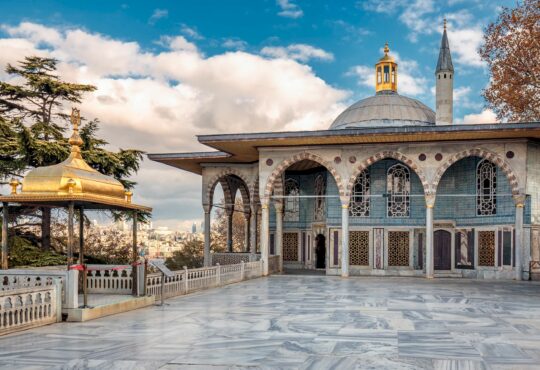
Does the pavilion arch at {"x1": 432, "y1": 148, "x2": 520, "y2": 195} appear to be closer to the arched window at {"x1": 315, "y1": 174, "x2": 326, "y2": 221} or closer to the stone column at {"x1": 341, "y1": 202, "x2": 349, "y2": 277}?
the stone column at {"x1": 341, "y1": 202, "x2": 349, "y2": 277}

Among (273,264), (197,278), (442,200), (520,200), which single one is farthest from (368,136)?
(197,278)

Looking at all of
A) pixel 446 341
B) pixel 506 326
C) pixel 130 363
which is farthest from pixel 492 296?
pixel 130 363

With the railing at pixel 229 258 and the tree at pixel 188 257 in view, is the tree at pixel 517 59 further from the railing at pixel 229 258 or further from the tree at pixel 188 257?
the tree at pixel 188 257

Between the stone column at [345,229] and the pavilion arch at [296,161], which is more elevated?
the pavilion arch at [296,161]

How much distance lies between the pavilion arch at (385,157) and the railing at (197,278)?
13.9 feet

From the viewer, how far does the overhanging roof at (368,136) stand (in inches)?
622

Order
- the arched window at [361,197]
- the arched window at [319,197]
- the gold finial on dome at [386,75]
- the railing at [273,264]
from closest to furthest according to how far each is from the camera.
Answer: the railing at [273,264]
the arched window at [361,197]
the arched window at [319,197]
the gold finial on dome at [386,75]

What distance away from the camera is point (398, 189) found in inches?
773

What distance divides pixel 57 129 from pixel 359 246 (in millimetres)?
11638

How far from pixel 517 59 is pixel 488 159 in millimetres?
4286

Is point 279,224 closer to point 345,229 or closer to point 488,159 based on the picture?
point 345,229

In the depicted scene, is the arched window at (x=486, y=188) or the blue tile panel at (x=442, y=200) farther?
the arched window at (x=486, y=188)

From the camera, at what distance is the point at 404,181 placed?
771 inches

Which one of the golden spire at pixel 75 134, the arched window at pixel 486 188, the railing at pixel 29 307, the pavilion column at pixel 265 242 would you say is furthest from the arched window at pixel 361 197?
the railing at pixel 29 307
